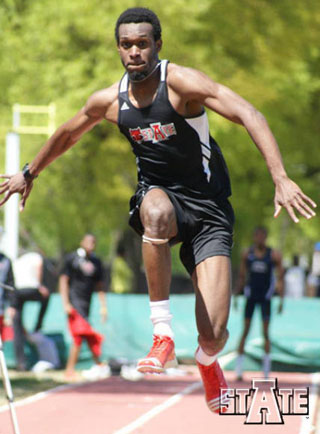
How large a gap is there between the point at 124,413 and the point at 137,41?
6795 millimetres

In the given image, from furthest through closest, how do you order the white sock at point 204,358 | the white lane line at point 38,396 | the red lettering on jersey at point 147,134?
the white lane line at point 38,396 → the white sock at point 204,358 → the red lettering on jersey at point 147,134

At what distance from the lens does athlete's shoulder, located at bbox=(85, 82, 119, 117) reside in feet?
21.8

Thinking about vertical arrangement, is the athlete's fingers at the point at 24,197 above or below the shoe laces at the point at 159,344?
above

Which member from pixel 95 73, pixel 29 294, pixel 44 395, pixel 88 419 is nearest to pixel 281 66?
pixel 95 73

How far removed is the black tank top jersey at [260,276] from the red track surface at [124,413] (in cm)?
132

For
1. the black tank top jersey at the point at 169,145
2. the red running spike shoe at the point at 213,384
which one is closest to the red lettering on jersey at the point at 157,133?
the black tank top jersey at the point at 169,145

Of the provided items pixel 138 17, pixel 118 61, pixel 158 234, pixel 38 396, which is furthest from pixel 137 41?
pixel 118 61

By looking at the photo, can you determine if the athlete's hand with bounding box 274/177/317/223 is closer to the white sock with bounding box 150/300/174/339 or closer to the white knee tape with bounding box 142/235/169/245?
the white knee tape with bounding box 142/235/169/245

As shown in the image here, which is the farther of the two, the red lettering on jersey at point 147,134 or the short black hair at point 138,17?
the red lettering on jersey at point 147,134

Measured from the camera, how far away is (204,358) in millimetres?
6980

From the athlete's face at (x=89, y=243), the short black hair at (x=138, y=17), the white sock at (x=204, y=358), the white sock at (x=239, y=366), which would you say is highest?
the short black hair at (x=138, y=17)

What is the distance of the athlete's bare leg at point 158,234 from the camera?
6.23 m

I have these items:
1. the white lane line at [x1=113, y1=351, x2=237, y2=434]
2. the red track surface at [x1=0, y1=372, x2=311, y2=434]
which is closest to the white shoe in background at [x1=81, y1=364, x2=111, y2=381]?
the red track surface at [x1=0, y1=372, x2=311, y2=434]

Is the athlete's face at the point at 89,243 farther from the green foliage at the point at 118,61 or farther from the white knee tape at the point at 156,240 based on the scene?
the white knee tape at the point at 156,240
